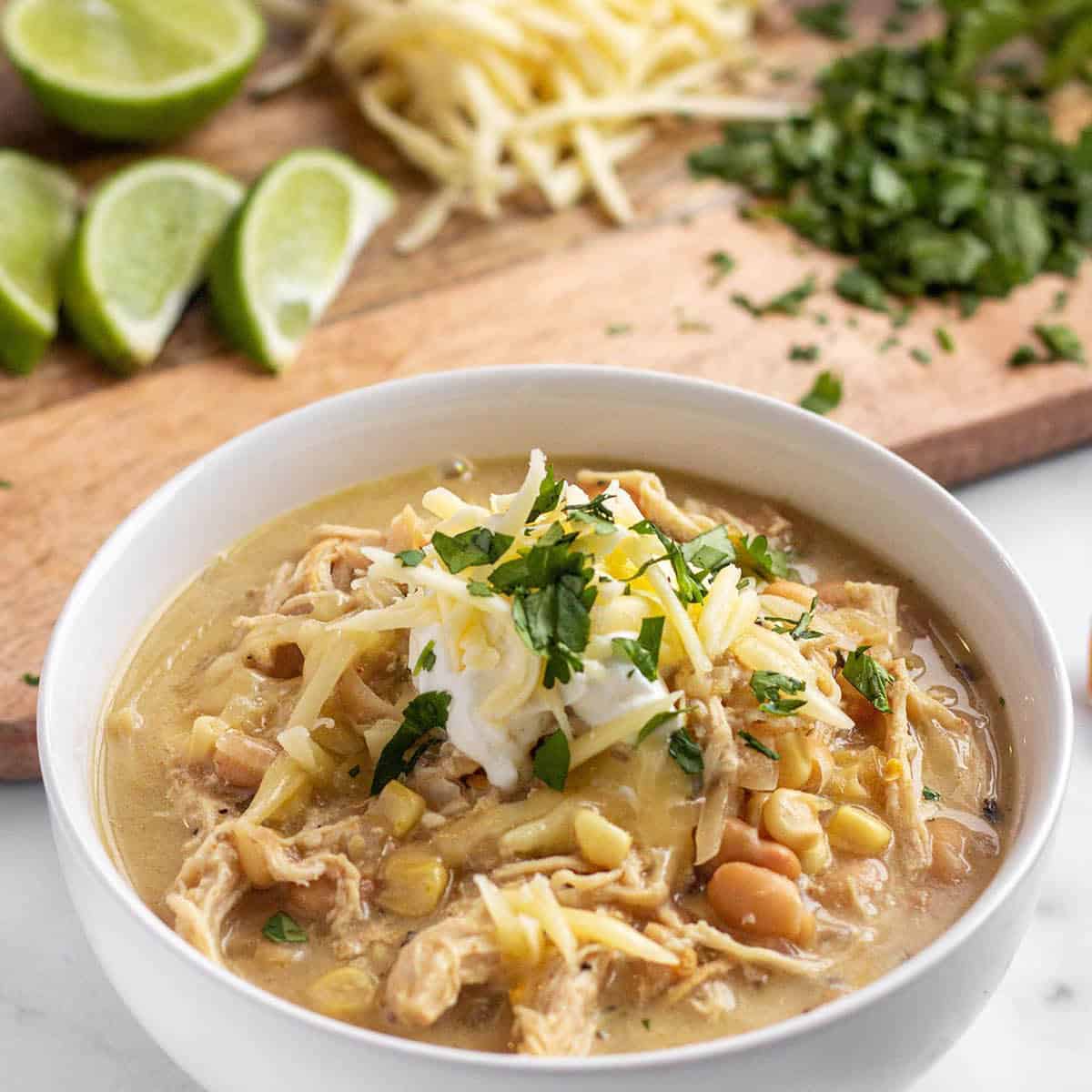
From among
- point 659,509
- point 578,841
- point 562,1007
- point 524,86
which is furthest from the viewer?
point 524,86

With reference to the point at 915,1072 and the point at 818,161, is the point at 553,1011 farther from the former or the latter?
the point at 818,161

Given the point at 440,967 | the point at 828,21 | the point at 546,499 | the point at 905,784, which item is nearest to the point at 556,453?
A: the point at 546,499

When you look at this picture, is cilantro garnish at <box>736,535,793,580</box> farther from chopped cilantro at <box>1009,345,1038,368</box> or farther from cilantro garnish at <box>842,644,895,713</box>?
chopped cilantro at <box>1009,345,1038,368</box>


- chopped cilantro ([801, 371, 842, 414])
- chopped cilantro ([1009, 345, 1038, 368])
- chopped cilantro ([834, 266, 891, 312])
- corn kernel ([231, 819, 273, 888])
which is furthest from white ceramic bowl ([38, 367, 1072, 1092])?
chopped cilantro ([834, 266, 891, 312])

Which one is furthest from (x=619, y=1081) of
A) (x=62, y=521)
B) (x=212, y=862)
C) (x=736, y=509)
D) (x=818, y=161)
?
(x=818, y=161)

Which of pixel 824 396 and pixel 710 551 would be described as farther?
pixel 824 396

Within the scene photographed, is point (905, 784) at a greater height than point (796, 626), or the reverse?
point (796, 626)

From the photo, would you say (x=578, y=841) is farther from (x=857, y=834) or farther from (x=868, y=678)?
(x=868, y=678)
